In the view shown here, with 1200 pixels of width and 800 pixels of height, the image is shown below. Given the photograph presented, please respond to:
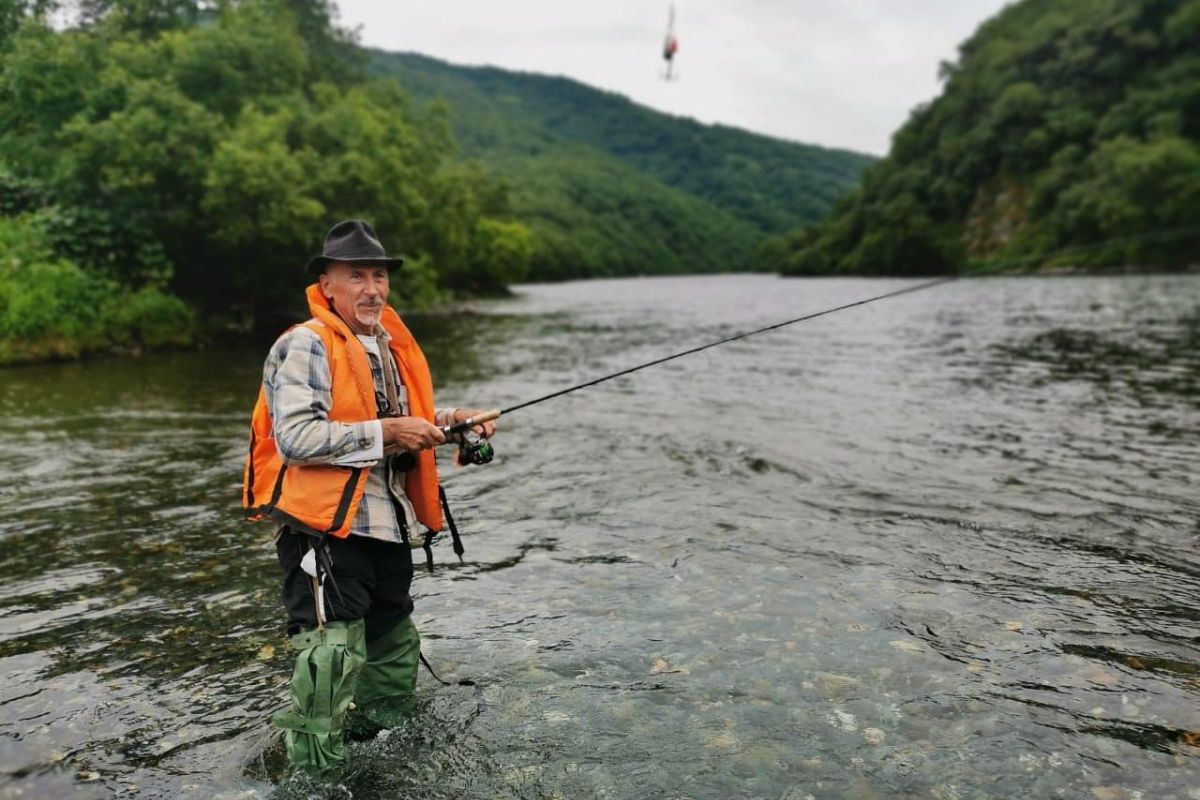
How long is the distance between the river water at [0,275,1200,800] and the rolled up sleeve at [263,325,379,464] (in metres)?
1.85

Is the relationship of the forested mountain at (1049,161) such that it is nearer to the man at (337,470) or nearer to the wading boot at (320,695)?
the man at (337,470)

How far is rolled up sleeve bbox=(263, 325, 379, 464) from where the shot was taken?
4.16 meters

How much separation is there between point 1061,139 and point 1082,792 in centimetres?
14106

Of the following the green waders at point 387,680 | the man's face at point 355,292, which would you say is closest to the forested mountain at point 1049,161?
the green waders at point 387,680

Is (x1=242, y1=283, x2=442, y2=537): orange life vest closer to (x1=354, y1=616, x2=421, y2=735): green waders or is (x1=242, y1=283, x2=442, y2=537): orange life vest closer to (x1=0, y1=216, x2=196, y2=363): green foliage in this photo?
(x1=354, y1=616, x2=421, y2=735): green waders

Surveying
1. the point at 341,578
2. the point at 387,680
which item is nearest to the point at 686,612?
the point at 387,680

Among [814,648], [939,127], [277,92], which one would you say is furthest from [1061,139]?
[814,648]

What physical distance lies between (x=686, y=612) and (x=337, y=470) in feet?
11.7

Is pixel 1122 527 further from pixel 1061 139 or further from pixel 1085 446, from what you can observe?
pixel 1061 139

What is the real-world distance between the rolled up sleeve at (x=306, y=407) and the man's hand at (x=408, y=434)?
3.8 inches

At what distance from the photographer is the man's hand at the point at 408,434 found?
4.39m

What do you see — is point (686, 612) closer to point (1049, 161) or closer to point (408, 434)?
point (408, 434)

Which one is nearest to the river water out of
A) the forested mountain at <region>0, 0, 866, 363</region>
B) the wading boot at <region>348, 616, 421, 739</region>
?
the wading boot at <region>348, 616, 421, 739</region>

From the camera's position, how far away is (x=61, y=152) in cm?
2683
